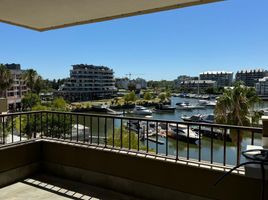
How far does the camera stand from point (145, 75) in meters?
107

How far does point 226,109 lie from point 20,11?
13107 mm

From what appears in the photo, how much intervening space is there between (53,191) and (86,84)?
6130 centimetres

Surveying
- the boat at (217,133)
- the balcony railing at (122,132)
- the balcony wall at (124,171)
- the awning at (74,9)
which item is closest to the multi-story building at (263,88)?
the boat at (217,133)

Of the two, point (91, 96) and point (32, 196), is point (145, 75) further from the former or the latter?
point (32, 196)

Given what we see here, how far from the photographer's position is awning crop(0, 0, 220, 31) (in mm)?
2350

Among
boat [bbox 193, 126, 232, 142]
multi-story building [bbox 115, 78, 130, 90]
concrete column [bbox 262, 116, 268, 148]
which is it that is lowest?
boat [bbox 193, 126, 232, 142]

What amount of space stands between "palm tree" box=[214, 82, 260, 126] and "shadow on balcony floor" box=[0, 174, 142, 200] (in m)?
11.9

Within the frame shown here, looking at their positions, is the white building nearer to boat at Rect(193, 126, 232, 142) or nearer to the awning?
boat at Rect(193, 126, 232, 142)

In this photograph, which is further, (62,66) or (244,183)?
(62,66)

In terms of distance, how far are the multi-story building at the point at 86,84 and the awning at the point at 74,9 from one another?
5788 centimetres

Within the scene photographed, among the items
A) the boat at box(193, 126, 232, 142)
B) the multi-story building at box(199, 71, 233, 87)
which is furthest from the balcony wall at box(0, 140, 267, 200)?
the multi-story building at box(199, 71, 233, 87)

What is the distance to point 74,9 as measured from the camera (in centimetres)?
258

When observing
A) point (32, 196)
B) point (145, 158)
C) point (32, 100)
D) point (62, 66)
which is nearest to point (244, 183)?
point (145, 158)

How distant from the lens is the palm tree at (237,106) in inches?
527
